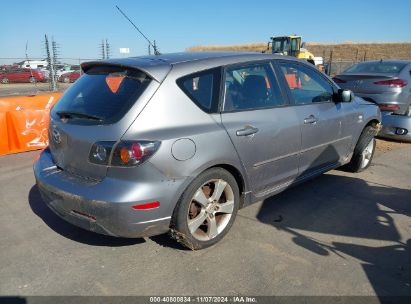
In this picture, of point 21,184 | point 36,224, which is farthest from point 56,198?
point 21,184

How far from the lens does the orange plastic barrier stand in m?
6.50

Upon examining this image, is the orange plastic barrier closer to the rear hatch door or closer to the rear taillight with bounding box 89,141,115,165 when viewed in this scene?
the rear hatch door

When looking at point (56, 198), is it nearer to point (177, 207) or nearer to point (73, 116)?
point (73, 116)

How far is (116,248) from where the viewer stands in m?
3.36

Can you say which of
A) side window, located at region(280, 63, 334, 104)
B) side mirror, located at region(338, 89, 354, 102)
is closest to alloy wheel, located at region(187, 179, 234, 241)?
side window, located at region(280, 63, 334, 104)

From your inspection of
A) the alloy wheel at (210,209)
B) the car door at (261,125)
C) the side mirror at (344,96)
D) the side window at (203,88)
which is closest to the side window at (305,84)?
the side mirror at (344,96)

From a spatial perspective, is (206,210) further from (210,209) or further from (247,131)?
(247,131)

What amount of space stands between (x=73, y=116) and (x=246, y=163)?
5.19 feet

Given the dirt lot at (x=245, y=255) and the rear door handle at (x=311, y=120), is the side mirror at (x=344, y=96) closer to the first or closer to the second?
the rear door handle at (x=311, y=120)

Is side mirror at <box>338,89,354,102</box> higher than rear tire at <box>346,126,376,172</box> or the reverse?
higher

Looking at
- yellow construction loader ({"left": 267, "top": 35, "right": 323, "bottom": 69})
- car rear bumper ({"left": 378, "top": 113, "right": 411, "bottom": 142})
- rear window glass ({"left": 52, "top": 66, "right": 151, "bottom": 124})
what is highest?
yellow construction loader ({"left": 267, "top": 35, "right": 323, "bottom": 69})

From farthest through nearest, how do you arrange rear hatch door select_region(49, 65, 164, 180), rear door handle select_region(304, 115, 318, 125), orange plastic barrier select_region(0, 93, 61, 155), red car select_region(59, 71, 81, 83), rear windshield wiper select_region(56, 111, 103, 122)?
red car select_region(59, 71, 81, 83)
orange plastic barrier select_region(0, 93, 61, 155)
rear door handle select_region(304, 115, 318, 125)
rear windshield wiper select_region(56, 111, 103, 122)
rear hatch door select_region(49, 65, 164, 180)

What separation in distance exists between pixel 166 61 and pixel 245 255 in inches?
71.5

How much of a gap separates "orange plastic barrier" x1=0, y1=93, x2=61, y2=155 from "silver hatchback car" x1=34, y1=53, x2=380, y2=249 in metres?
3.52
